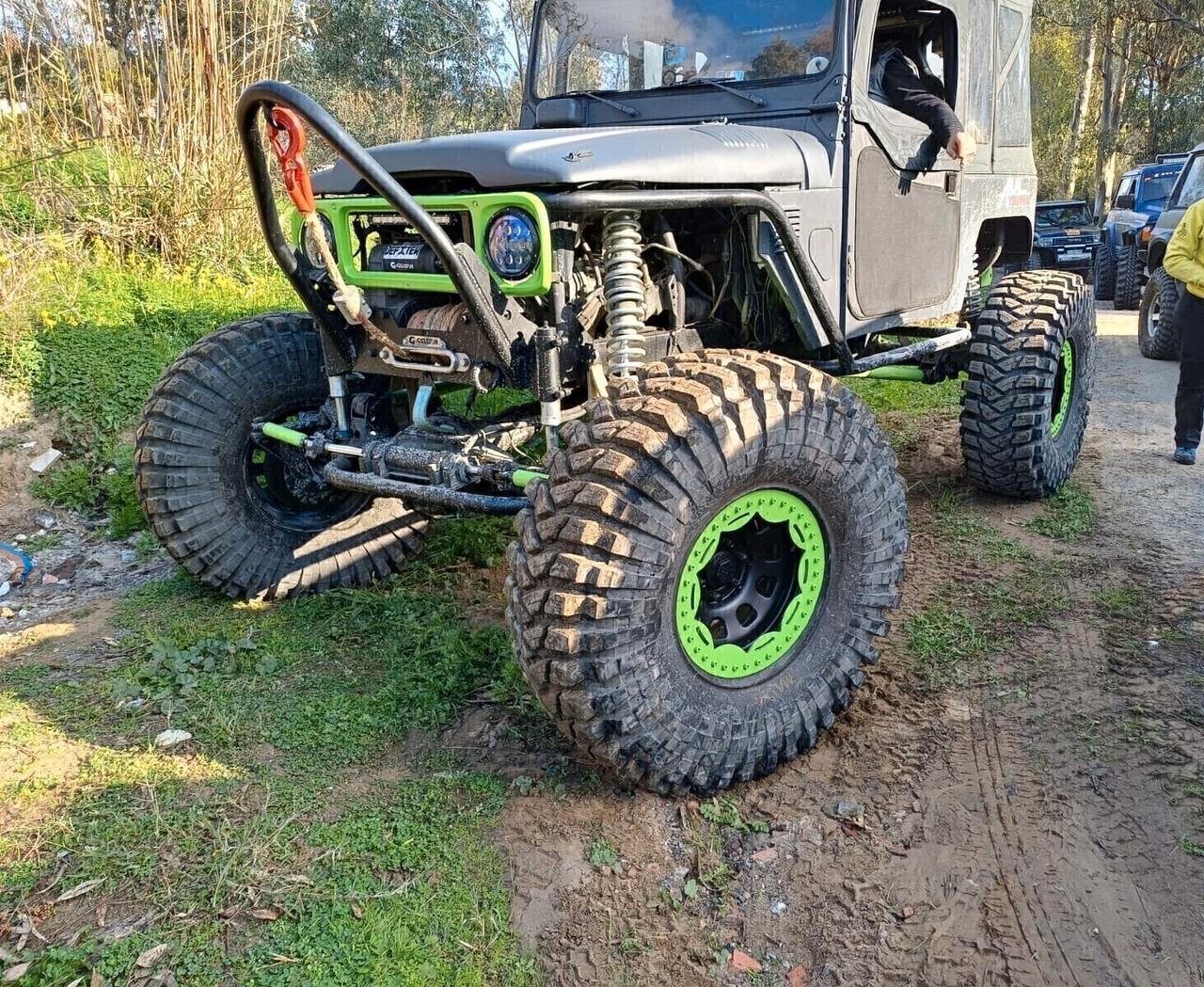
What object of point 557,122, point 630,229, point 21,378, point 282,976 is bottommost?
point 282,976

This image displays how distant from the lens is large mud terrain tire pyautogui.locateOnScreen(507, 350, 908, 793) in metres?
2.55

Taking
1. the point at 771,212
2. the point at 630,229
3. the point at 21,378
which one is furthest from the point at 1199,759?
the point at 21,378

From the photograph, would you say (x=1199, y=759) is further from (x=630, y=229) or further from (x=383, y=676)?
(x=383, y=676)

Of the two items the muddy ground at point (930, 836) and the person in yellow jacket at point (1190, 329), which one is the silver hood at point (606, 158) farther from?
the person in yellow jacket at point (1190, 329)

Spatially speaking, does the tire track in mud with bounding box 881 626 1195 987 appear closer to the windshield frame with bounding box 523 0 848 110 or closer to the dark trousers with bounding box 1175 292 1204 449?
the windshield frame with bounding box 523 0 848 110

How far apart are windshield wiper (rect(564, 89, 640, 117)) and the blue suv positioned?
11.0m

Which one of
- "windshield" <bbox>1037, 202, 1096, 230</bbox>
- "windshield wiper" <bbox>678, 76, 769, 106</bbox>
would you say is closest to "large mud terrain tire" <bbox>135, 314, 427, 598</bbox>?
"windshield wiper" <bbox>678, 76, 769, 106</bbox>

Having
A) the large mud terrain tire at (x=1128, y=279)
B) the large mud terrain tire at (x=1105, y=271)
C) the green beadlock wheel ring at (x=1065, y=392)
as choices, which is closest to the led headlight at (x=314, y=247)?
the green beadlock wheel ring at (x=1065, y=392)

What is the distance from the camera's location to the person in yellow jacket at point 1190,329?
5836 millimetres

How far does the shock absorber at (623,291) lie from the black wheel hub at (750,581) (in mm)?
625

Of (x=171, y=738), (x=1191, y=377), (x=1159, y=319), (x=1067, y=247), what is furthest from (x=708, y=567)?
(x=1067, y=247)

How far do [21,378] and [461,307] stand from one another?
3.71 meters

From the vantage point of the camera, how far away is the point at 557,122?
13.9 feet

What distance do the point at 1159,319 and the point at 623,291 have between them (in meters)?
8.09
